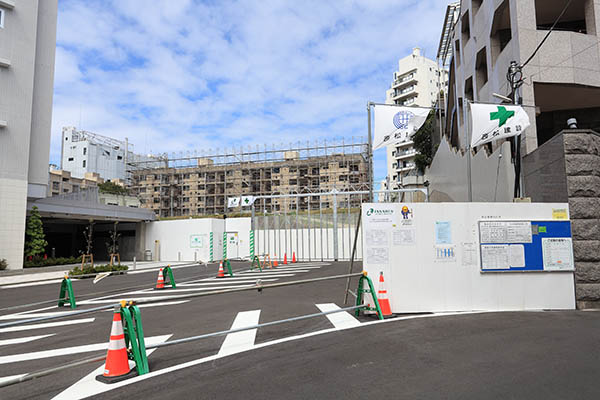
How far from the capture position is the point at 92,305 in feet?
36.2

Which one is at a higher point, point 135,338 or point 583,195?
point 583,195

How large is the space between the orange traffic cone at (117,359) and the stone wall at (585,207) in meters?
8.78

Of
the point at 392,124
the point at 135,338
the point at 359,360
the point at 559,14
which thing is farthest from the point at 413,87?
the point at 135,338

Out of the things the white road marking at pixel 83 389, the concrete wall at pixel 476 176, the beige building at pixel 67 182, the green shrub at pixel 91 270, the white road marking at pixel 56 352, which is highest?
the beige building at pixel 67 182

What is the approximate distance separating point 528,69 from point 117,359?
13.6m

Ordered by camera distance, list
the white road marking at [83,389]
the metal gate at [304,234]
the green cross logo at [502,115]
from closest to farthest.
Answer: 1. the white road marking at [83,389]
2. the green cross logo at [502,115]
3. the metal gate at [304,234]

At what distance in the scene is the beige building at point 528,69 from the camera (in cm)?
1252

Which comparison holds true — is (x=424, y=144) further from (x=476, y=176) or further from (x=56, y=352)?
(x=56, y=352)

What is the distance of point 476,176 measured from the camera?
17.6 m

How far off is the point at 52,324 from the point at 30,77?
22129 mm

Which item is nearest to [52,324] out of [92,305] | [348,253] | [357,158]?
[92,305]

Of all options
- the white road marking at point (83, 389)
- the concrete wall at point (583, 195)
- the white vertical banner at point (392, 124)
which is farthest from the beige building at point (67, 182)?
the concrete wall at point (583, 195)

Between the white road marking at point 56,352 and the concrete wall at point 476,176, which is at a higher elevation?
the concrete wall at point 476,176

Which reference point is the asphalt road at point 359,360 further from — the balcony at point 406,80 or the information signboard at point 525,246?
the balcony at point 406,80
